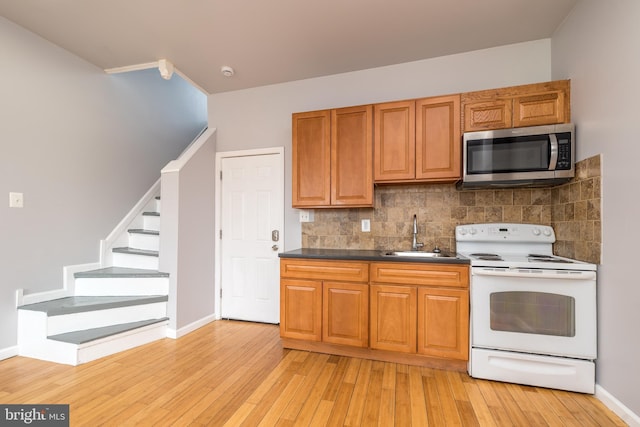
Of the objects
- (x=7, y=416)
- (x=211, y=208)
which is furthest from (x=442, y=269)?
(x=7, y=416)

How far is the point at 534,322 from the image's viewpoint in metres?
2.02

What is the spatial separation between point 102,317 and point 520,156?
3842 millimetres

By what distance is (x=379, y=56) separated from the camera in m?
2.78

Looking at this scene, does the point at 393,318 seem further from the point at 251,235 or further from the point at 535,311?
the point at 251,235

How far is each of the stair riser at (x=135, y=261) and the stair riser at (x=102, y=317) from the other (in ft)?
1.61

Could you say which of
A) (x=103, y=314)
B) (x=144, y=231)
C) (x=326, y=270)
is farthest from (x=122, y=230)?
(x=326, y=270)

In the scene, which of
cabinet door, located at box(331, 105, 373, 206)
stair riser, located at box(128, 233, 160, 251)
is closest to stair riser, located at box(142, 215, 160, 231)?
stair riser, located at box(128, 233, 160, 251)

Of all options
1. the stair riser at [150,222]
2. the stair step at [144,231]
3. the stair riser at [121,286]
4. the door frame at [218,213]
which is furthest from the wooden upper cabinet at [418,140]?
the stair riser at [150,222]

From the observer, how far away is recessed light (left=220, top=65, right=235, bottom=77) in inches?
117

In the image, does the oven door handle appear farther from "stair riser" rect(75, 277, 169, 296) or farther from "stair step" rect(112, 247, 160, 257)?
"stair step" rect(112, 247, 160, 257)

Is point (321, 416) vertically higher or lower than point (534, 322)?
lower

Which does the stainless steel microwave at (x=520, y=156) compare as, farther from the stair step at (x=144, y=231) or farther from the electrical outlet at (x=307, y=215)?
the stair step at (x=144, y=231)

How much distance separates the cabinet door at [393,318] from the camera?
226cm

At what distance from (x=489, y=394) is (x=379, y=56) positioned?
9.66 feet
